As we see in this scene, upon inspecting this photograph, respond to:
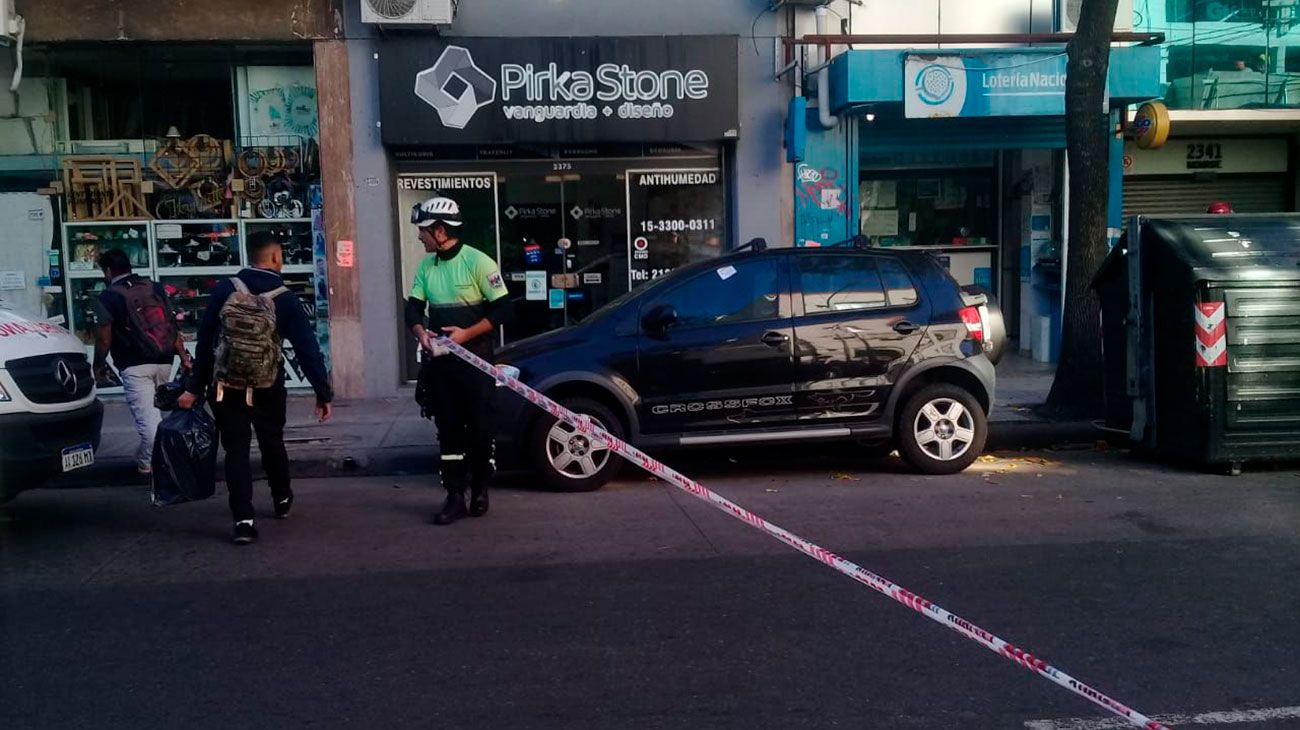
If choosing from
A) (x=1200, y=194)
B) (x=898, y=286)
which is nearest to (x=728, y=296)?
(x=898, y=286)

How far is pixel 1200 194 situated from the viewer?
15.1m

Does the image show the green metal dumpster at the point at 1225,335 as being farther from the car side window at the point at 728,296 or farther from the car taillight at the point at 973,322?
the car side window at the point at 728,296

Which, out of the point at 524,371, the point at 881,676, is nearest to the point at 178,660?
the point at 881,676

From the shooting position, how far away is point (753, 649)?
4.87 meters

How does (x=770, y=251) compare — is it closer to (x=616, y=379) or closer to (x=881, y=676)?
(x=616, y=379)

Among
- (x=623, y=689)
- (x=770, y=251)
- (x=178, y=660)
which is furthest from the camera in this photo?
(x=770, y=251)

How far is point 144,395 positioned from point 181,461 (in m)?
2.28

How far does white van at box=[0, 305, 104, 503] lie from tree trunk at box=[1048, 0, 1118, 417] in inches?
323

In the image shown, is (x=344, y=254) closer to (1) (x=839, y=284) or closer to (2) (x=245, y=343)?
(2) (x=245, y=343)

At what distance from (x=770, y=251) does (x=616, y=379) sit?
1.61 m

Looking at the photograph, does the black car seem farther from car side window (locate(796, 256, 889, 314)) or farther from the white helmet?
the white helmet

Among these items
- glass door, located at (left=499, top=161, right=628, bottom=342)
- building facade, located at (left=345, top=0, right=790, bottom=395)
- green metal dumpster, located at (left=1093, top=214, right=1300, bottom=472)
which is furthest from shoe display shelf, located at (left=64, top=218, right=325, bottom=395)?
green metal dumpster, located at (left=1093, top=214, right=1300, bottom=472)

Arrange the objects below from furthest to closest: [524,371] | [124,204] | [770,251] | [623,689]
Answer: [124,204] → [770,251] → [524,371] → [623,689]

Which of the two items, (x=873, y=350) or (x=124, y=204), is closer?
(x=873, y=350)
